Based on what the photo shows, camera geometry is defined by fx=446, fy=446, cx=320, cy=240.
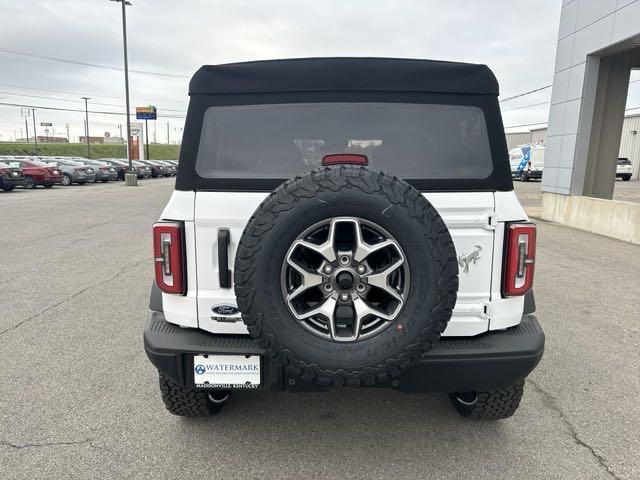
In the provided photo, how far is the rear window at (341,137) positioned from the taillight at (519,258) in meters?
0.38

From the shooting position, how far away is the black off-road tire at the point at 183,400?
259cm

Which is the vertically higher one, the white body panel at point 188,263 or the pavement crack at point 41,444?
the white body panel at point 188,263

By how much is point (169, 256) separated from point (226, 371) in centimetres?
64

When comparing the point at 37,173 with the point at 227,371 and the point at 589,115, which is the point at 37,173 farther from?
the point at 227,371

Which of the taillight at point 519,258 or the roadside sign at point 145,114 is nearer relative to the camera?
the taillight at point 519,258

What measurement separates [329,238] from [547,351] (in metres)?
2.85

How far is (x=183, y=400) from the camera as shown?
2633 millimetres

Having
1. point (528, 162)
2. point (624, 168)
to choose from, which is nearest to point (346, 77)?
point (528, 162)

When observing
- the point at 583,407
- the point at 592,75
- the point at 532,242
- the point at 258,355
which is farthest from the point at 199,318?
the point at 592,75

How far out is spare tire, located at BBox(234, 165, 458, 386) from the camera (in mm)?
1900

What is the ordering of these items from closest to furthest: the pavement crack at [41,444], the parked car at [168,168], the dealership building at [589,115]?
1. the pavement crack at [41,444]
2. the dealership building at [589,115]
3. the parked car at [168,168]

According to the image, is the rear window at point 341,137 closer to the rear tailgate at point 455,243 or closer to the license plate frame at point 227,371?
the rear tailgate at point 455,243

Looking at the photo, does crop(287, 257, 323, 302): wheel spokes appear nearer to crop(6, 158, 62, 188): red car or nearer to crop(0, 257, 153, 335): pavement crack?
crop(0, 257, 153, 335): pavement crack

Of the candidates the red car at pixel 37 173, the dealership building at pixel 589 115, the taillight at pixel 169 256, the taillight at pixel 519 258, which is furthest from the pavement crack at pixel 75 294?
the red car at pixel 37 173
